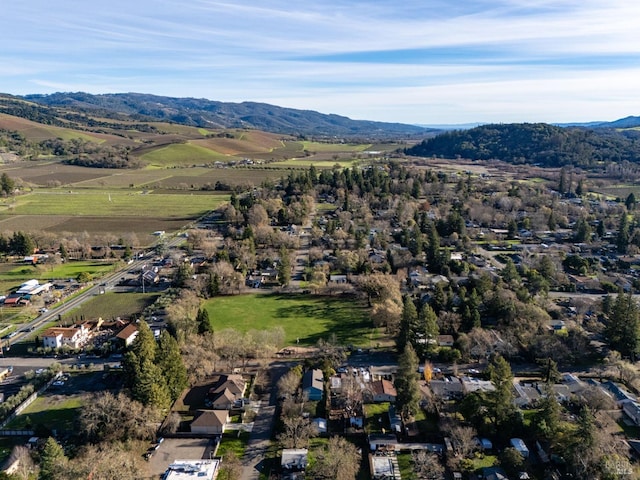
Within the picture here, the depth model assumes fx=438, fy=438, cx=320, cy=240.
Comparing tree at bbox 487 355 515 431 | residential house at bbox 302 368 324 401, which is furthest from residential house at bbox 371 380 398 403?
tree at bbox 487 355 515 431

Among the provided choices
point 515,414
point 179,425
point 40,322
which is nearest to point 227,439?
point 179,425

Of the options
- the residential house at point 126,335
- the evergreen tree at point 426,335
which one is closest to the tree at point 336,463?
the evergreen tree at point 426,335

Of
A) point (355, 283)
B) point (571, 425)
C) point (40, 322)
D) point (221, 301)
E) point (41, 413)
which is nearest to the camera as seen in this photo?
point (571, 425)

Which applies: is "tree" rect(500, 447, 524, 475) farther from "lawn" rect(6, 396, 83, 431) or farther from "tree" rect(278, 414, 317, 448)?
"lawn" rect(6, 396, 83, 431)

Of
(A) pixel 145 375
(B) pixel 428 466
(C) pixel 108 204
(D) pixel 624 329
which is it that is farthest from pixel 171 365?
(C) pixel 108 204

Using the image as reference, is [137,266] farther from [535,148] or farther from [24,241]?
[535,148]

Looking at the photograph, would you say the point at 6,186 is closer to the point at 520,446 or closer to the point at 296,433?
the point at 296,433

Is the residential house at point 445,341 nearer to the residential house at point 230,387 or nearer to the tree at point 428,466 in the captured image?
the tree at point 428,466
